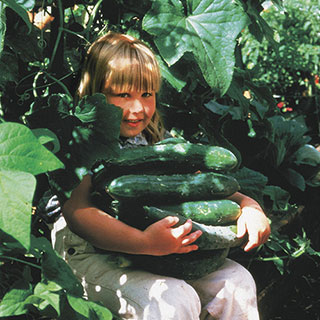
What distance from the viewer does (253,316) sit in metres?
1.89

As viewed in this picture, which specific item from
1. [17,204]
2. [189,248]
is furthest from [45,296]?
[189,248]

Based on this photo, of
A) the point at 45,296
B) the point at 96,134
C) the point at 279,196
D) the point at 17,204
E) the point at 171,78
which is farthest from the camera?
the point at 279,196

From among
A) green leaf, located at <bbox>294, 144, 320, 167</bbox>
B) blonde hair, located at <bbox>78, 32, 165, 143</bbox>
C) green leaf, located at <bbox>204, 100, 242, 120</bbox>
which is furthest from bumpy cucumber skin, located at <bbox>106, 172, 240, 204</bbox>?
green leaf, located at <bbox>294, 144, 320, 167</bbox>

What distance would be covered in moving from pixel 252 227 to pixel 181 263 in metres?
0.28

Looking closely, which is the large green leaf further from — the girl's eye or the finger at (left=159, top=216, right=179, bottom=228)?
the finger at (left=159, top=216, right=179, bottom=228)

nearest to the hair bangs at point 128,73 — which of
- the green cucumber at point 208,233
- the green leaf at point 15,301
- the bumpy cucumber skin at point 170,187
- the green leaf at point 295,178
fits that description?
the bumpy cucumber skin at point 170,187

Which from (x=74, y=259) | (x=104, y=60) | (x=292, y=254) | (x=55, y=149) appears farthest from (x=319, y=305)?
(x=55, y=149)

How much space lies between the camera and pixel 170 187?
1.74 m

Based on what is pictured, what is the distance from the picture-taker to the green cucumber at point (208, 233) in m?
1.71

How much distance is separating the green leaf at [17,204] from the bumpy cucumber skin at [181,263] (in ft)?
2.92

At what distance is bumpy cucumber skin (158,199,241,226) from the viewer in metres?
1.75

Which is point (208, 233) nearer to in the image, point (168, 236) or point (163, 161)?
point (168, 236)

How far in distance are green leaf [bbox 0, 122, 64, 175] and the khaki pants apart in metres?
0.82

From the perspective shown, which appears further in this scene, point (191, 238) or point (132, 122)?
point (132, 122)
